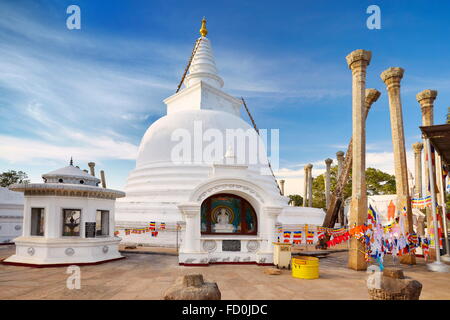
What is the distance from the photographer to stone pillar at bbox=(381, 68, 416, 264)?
15289 millimetres

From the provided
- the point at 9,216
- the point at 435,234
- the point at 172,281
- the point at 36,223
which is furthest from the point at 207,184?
the point at 9,216

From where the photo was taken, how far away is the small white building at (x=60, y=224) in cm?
1294

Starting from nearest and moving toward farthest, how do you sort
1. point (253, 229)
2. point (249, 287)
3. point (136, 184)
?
point (249, 287), point (253, 229), point (136, 184)

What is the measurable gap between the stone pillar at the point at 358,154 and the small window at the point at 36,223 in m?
13.4

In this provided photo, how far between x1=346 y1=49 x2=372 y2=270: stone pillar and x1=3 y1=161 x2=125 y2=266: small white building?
10724 millimetres

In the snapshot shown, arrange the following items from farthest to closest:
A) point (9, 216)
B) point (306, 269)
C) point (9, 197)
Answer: point (9, 197), point (9, 216), point (306, 269)

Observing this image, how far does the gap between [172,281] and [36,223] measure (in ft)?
25.6

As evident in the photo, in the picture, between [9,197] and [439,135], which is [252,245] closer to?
[439,135]

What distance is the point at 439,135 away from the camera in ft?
41.2

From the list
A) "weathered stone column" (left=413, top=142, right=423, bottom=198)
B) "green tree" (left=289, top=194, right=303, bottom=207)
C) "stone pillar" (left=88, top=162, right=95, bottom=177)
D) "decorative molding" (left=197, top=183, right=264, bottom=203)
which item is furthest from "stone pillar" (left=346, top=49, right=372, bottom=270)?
"green tree" (left=289, top=194, right=303, bottom=207)
